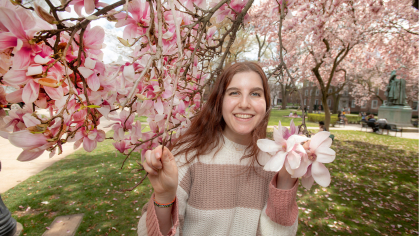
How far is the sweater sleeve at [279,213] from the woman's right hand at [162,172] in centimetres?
55

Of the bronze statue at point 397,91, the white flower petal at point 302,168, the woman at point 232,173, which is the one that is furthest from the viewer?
the bronze statue at point 397,91

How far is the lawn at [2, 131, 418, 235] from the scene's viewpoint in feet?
10.1

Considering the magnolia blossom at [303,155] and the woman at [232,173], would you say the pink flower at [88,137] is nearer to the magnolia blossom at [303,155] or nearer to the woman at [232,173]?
the woman at [232,173]

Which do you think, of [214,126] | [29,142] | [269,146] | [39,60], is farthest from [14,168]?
[269,146]

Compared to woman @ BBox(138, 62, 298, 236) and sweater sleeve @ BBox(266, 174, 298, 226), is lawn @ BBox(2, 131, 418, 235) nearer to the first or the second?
woman @ BBox(138, 62, 298, 236)

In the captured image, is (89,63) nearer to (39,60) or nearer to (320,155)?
(39,60)

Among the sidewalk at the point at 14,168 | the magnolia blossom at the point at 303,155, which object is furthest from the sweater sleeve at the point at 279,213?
the sidewalk at the point at 14,168

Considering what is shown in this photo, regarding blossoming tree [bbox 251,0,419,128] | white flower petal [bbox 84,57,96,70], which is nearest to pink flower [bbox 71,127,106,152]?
white flower petal [bbox 84,57,96,70]

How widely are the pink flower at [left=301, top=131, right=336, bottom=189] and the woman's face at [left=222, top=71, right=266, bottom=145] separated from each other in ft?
1.83

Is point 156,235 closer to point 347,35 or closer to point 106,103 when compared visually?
point 106,103

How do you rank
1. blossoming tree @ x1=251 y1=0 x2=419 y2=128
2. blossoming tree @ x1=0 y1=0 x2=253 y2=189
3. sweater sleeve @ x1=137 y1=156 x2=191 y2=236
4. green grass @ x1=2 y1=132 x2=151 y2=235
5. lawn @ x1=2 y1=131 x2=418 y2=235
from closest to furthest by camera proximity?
blossoming tree @ x1=0 y1=0 x2=253 y2=189 → sweater sleeve @ x1=137 y1=156 x2=191 y2=236 → green grass @ x1=2 y1=132 x2=151 y2=235 → lawn @ x1=2 y1=131 x2=418 y2=235 → blossoming tree @ x1=251 y1=0 x2=419 y2=128

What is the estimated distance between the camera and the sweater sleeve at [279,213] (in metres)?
1.13

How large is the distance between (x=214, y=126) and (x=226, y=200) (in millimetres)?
497

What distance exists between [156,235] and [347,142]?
10212 millimetres
